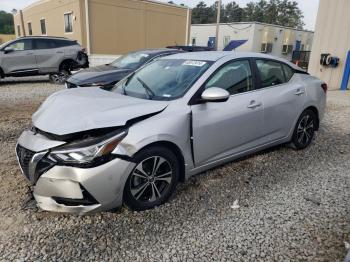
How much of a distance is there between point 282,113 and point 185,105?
5.87 feet

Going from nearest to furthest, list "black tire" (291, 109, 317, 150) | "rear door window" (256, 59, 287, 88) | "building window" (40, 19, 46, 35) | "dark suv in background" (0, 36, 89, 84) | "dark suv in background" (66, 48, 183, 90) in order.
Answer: "rear door window" (256, 59, 287, 88) < "black tire" (291, 109, 317, 150) < "dark suv in background" (66, 48, 183, 90) < "dark suv in background" (0, 36, 89, 84) < "building window" (40, 19, 46, 35)

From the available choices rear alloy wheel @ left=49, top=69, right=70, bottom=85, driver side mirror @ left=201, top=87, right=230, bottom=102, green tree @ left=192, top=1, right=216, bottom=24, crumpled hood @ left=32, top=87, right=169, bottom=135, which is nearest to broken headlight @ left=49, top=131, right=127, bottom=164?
crumpled hood @ left=32, top=87, right=169, bottom=135

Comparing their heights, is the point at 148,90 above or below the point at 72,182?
above

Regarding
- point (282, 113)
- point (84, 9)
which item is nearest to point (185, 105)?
point (282, 113)

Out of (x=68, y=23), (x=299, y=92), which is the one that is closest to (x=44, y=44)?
(x=68, y=23)

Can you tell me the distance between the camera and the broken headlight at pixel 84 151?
8.80 feet

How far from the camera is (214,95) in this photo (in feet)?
10.9

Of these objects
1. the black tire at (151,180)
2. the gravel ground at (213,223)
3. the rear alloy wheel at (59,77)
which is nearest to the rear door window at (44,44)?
the rear alloy wheel at (59,77)

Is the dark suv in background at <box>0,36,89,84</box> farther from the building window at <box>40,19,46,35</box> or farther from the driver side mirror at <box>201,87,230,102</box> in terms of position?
the building window at <box>40,19,46,35</box>

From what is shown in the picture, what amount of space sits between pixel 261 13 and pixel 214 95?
83.9 m

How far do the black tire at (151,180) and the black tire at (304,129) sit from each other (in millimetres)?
2459

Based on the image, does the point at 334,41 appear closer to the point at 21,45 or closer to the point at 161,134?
the point at 161,134

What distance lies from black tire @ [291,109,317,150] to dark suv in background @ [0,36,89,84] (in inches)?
390

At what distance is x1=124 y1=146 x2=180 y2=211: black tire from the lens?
2.95 metres
